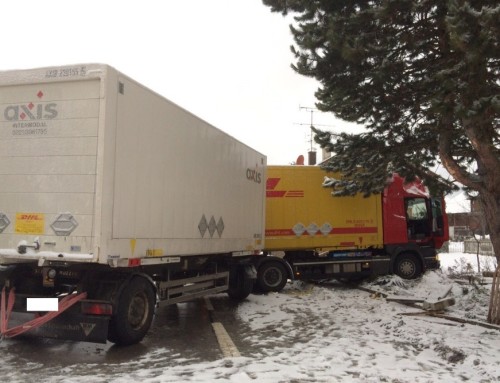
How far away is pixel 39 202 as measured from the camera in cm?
618

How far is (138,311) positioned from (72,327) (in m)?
0.92

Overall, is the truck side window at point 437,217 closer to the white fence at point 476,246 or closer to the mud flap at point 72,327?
the mud flap at point 72,327

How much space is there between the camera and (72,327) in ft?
20.4

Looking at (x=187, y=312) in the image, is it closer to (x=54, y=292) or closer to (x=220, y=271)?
(x=220, y=271)

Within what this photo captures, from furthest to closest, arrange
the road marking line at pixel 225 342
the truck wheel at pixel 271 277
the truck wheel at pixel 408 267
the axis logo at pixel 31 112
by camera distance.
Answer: the truck wheel at pixel 408 267 < the truck wheel at pixel 271 277 < the axis logo at pixel 31 112 < the road marking line at pixel 225 342

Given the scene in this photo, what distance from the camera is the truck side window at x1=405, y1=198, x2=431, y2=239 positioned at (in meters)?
14.4

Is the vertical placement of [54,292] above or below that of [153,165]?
below

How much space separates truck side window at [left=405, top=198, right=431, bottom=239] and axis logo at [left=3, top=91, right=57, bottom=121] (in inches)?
431

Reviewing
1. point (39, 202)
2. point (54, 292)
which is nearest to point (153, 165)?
point (39, 202)

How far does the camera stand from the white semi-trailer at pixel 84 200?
5953 millimetres

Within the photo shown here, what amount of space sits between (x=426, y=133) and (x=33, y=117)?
655 cm

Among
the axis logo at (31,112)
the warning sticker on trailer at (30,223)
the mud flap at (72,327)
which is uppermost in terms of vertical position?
the axis logo at (31,112)

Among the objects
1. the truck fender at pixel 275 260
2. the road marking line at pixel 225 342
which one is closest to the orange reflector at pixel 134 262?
the road marking line at pixel 225 342

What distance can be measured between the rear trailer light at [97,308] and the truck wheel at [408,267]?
397 inches
